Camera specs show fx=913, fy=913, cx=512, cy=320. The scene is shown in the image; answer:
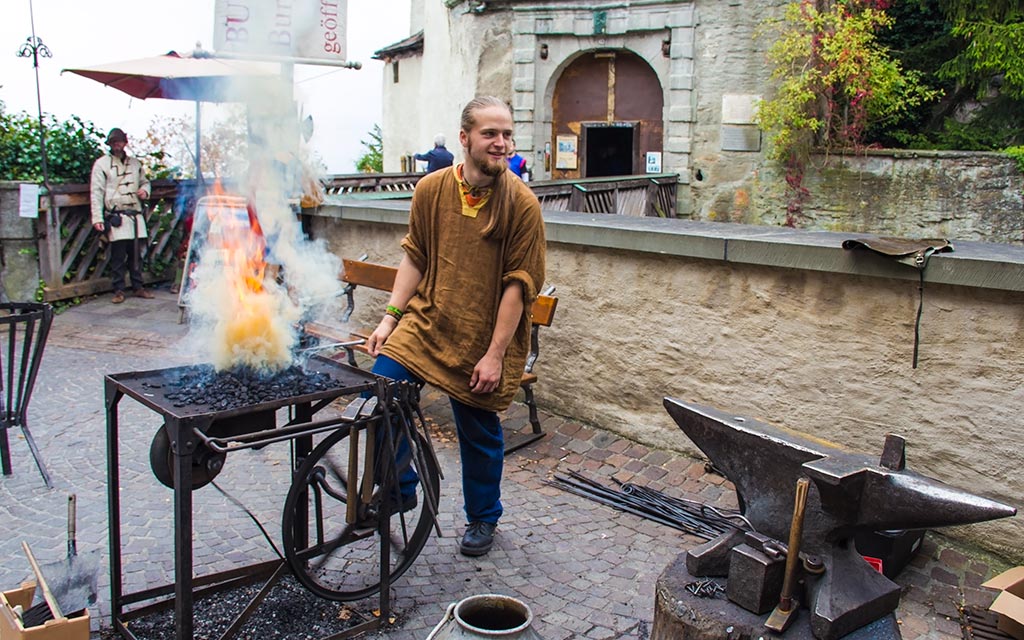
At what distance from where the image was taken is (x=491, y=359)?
3.87 meters

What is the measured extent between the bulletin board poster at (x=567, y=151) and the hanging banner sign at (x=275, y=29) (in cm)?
1222

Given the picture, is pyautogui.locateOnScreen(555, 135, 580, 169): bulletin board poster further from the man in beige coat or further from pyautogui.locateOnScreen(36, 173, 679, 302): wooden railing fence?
the man in beige coat

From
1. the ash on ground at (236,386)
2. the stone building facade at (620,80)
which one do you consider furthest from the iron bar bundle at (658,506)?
the stone building facade at (620,80)

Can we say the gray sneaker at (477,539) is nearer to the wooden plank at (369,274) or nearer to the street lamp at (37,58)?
the wooden plank at (369,274)

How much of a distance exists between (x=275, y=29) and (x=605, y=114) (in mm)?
13660

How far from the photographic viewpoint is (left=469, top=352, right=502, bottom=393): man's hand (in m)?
3.86

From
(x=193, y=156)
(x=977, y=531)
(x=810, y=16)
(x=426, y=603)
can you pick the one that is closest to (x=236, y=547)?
(x=426, y=603)

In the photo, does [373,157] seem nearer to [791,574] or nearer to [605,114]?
[605,114]

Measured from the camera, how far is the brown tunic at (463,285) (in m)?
3.88

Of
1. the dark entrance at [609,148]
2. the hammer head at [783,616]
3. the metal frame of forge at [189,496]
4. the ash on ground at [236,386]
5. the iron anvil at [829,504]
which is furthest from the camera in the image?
the dark entrance at [609,148]

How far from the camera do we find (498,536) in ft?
14.6

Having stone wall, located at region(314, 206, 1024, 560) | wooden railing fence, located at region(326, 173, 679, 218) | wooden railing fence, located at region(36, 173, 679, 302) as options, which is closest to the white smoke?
stone wall, located at region(314, 206, 1024, 560)

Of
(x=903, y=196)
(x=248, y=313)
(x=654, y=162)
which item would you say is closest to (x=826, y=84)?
(x=903, y=196)

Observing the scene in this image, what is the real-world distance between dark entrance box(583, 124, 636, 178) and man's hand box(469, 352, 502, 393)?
50.3ft
